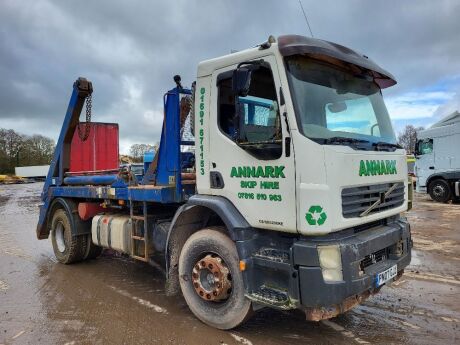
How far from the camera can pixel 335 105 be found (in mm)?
3850

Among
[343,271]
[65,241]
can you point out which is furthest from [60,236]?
[343,271]

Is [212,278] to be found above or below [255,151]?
below

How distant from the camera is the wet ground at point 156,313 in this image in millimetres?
4062

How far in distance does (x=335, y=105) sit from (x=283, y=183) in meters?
0.94

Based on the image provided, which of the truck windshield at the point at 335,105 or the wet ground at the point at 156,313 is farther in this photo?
the wet ground at the point at 156,313

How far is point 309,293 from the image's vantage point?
3404 mm

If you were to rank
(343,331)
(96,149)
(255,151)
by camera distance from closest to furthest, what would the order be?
(255,151) < (343,331) < (96,149)

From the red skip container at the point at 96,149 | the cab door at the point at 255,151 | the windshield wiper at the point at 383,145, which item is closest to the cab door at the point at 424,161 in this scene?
the red skip container at the point at 96,149

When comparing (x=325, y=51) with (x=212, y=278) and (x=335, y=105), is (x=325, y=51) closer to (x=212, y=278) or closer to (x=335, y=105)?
(x=335, y=105)

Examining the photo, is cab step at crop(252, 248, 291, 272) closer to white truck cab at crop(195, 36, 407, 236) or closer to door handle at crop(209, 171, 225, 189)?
white truck cab at crop(195, 36, 407, 236)

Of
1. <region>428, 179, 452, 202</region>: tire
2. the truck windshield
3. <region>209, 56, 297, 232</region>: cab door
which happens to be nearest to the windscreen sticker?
the truck windshield

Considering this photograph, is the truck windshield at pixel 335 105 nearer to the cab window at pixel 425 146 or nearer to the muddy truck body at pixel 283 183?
the muddy truck body at pixel 283 183

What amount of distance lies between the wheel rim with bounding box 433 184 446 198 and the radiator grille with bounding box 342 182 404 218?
14.0 meters

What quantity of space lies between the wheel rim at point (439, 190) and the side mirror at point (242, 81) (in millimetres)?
15713
